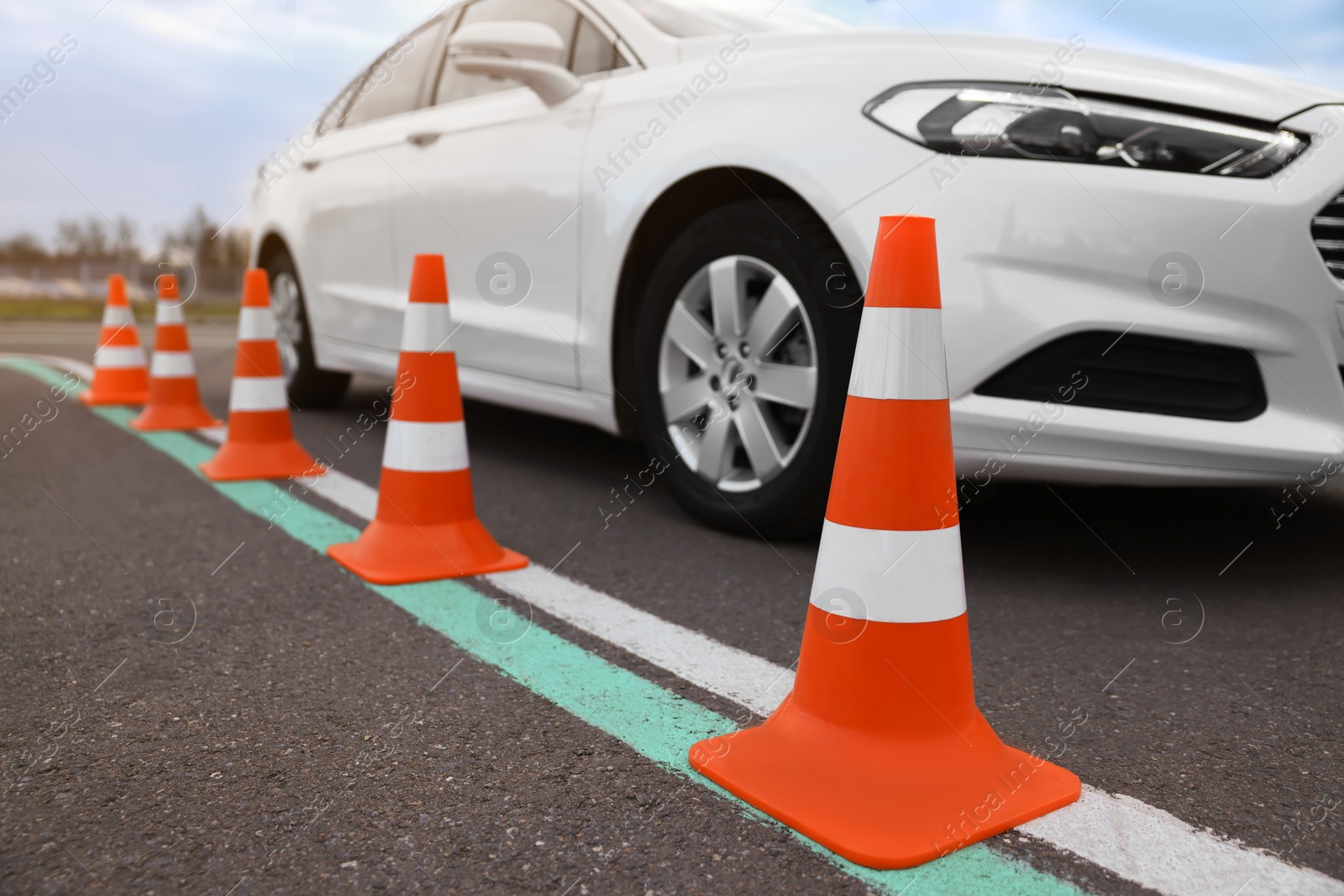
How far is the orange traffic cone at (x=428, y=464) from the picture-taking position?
9.43 feet

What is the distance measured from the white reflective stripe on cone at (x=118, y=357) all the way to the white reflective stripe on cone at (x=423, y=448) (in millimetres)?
4339

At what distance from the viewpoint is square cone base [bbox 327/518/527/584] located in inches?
110

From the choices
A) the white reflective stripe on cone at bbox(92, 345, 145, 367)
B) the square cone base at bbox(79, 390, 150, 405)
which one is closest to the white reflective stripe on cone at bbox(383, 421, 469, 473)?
the square cone base at bbox(79, 390, 150, 405)

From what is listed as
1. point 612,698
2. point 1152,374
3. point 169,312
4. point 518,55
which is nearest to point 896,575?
point 612,698

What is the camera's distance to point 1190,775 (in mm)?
1699

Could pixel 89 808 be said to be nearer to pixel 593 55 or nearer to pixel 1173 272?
pixel 1173 272

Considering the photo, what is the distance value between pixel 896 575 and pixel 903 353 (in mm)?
338

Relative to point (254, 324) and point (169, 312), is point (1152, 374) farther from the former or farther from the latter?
point (169, 312)

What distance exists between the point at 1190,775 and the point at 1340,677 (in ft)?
2.17

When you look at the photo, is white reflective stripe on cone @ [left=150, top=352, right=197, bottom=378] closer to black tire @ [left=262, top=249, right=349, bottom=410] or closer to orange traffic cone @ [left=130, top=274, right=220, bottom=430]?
orange traffic cone @ [left=130, top=274, right=220, bottom=430]

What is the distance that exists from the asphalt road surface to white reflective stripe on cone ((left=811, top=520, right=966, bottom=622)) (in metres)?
0.34

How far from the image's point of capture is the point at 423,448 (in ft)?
9.58

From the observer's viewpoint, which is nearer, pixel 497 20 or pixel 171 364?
pixel 497 20

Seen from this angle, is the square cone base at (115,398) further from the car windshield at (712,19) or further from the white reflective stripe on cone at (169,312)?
the car windshield at (712,19)
